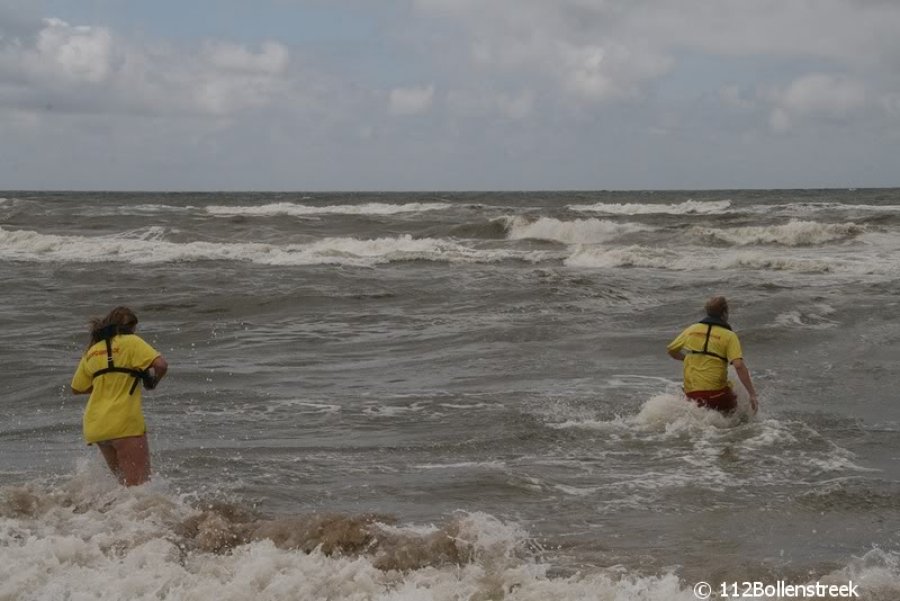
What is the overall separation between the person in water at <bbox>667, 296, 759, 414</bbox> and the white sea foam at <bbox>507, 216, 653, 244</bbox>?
2617 centimetres

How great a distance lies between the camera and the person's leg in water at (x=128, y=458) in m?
7.40

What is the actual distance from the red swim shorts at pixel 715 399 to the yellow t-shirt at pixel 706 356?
0.04 m

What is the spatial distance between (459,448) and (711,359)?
2.51 meters

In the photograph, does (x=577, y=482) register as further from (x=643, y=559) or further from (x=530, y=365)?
(x=530, y=365)

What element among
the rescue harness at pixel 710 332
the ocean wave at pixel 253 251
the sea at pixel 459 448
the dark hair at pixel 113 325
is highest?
the dark hair at pixel 113 325

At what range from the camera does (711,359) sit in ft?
32.5

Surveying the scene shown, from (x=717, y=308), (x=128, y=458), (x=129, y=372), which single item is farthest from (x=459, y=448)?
(x=129, y=372)

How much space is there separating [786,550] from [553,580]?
166 cm

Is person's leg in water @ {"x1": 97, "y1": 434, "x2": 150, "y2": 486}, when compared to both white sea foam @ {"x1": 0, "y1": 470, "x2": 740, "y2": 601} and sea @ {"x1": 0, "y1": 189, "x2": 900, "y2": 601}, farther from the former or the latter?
white sea foam @ {"x1": 0, "y1": 470, "x2": 740, "y2": 601}

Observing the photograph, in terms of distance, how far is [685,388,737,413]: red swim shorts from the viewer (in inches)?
390

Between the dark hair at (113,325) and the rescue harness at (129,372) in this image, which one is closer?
the rescue harness at (129,372)

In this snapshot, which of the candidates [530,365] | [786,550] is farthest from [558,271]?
[786,550]

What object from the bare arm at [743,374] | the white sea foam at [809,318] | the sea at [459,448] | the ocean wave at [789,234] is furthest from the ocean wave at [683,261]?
the bare arm at [743,374]
